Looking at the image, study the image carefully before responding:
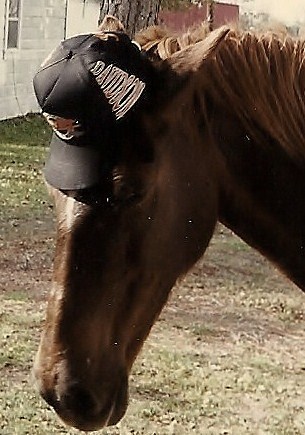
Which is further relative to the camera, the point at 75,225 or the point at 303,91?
the point at 303,91

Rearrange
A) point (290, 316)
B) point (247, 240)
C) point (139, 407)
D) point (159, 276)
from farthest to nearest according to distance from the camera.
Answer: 1. point (290, 316)
2. point (139, 407)
3. point (247, 240)
4. point (159, 276)

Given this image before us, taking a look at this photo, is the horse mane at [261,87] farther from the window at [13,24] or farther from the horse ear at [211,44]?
the window at [13,24]

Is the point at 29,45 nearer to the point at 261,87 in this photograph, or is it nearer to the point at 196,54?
the point at 261,87

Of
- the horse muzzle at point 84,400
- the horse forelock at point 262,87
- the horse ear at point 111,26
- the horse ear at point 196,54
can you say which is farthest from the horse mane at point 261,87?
the horse muzzle at point 84,400

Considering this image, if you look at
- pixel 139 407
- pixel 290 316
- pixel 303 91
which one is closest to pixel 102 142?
pixel 303 91

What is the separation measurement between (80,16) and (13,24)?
Answer: 8.74ft

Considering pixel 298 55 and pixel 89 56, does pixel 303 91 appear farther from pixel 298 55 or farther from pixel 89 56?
pixel 89 56

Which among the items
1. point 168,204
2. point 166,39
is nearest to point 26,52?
point 166,39

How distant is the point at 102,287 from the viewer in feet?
6.75

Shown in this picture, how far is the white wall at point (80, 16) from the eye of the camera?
1691 centimetres

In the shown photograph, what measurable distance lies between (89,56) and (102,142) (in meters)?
0.19

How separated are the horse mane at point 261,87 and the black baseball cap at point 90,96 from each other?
0.66 feet

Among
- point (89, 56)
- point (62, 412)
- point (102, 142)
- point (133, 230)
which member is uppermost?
point (89, 56)

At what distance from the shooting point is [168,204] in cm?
212
